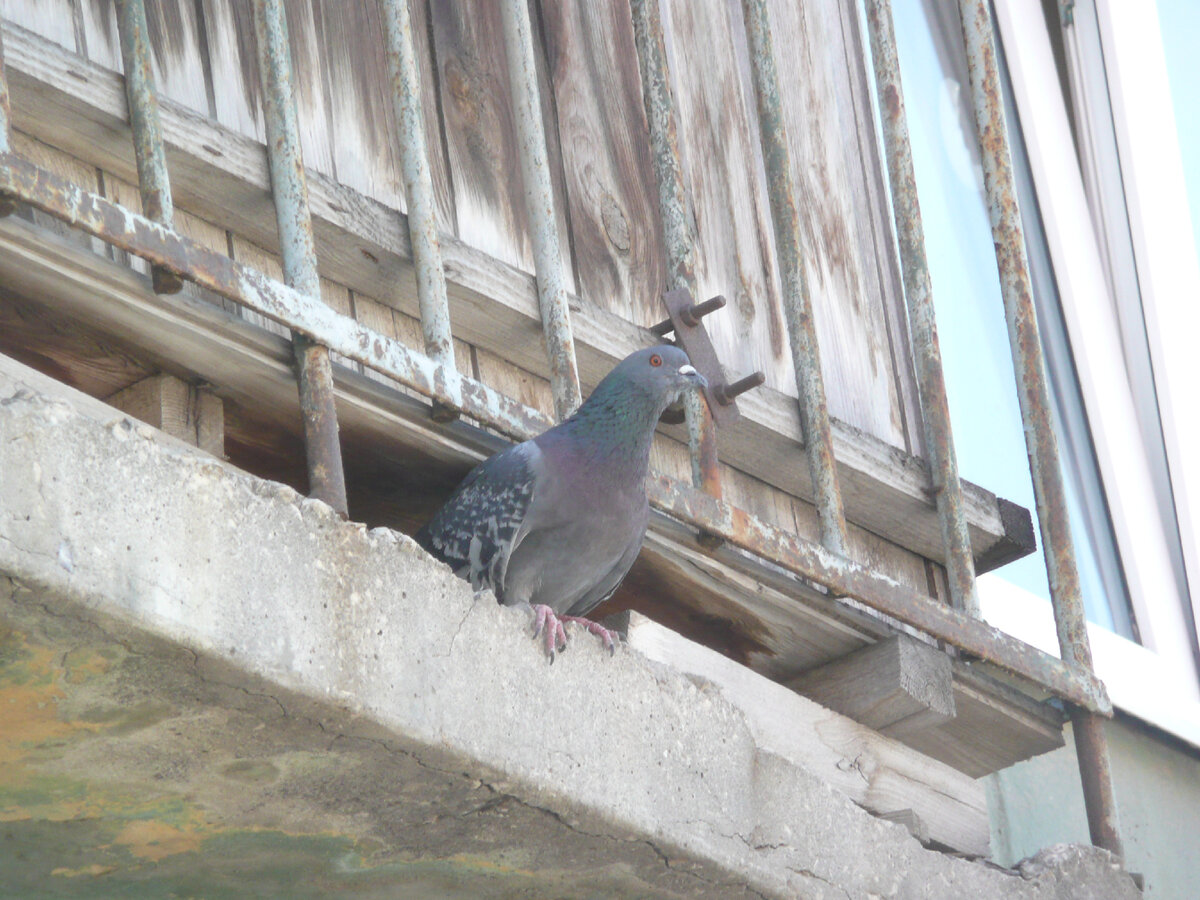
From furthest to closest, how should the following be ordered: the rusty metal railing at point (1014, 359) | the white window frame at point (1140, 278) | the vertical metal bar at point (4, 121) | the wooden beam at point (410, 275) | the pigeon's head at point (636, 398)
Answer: the white window frame at point (1140, 278) < the rusty metal railing at point (1014, 359) < the pigeon's head at point (636, 398) < the wooden beam at point (410, 275) < the vertical metal bar at point (4, 121)

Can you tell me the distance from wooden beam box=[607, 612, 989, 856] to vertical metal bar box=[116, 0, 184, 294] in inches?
42.6

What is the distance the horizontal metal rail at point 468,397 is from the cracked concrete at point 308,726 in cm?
23

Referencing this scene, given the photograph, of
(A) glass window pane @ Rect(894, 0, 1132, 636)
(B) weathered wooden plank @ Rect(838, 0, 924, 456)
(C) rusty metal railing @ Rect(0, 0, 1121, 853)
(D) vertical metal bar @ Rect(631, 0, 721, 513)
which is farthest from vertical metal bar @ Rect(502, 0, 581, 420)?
(A) glass window pane @ Rect(894, 0, 1132, 636)

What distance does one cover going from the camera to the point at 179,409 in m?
2.50

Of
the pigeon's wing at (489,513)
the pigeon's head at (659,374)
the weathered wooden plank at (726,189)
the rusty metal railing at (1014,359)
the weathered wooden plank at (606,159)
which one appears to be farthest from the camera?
the weathered wooden plank at (726,189)

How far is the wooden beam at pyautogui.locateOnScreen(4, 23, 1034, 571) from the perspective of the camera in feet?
8.50

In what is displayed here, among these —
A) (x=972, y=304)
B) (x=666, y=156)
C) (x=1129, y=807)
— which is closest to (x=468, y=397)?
(x=666, y=156)

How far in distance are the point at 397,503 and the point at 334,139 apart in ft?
2.38

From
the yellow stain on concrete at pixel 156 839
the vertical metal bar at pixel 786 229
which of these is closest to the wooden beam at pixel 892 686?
the vertical metal bar at pixel 786 229

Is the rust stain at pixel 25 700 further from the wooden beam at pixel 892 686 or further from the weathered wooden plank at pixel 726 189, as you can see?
the weathered wooden plank at pixel 726 189

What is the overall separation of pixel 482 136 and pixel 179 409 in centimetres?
118

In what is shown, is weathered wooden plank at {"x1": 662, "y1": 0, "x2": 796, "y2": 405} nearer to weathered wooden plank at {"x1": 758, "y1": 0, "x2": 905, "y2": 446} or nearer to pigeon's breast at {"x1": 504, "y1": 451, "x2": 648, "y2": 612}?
weathered wooden plank at {"x1": 758, "y1": 0, "x2": 905, "y2": 446}

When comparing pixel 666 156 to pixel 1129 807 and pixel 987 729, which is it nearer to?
pixel 987 729

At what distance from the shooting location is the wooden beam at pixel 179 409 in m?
2.48
